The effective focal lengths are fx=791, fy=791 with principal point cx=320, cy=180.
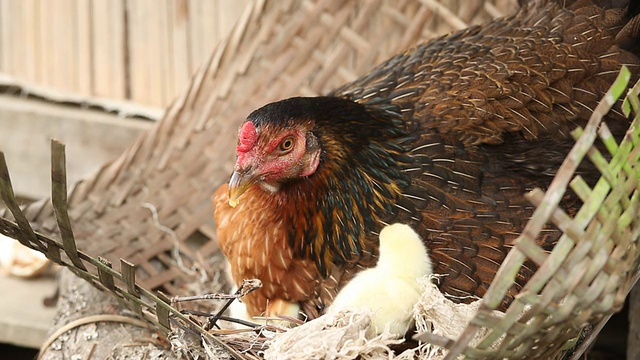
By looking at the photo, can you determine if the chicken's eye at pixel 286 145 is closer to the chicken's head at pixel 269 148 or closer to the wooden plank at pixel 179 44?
the chicken's head at pixel 269 148

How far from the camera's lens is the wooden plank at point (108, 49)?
265 centimetres

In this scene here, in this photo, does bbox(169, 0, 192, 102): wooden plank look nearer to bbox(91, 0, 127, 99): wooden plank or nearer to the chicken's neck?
bbox(91, 0, 127, 99): wooden plank

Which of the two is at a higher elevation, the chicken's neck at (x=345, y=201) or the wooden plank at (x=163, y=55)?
the wooden plank at (x=163, y=55)

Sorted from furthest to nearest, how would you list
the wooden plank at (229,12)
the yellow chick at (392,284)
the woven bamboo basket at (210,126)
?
the wooden plank at (229,12) < the woven bamboo basket at (210,126) < the yellow chick at (392,284)

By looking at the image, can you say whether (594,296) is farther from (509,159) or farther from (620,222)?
(509,159)

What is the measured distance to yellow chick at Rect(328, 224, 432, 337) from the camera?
139 centimetres

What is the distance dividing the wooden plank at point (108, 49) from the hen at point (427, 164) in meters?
1.19

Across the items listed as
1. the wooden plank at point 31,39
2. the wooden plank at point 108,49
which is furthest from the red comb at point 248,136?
the wooden plank at point 31,39

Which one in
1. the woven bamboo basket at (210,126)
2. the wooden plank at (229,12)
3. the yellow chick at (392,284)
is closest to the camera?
the yellow chick at (392,284)

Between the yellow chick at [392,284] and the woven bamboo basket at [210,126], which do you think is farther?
the woven bamboo basket at [210,126]

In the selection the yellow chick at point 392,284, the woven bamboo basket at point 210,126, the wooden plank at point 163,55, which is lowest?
the yellow chick at point 392,284

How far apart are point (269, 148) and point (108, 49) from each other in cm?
147

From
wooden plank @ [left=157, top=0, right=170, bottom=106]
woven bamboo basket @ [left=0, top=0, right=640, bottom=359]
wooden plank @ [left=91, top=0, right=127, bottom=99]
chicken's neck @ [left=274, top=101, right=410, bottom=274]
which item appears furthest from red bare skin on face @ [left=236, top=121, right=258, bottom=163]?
wooden plank @ [left=91, top=0, right=127, bottom=99]

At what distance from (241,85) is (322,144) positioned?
92 centimetres
